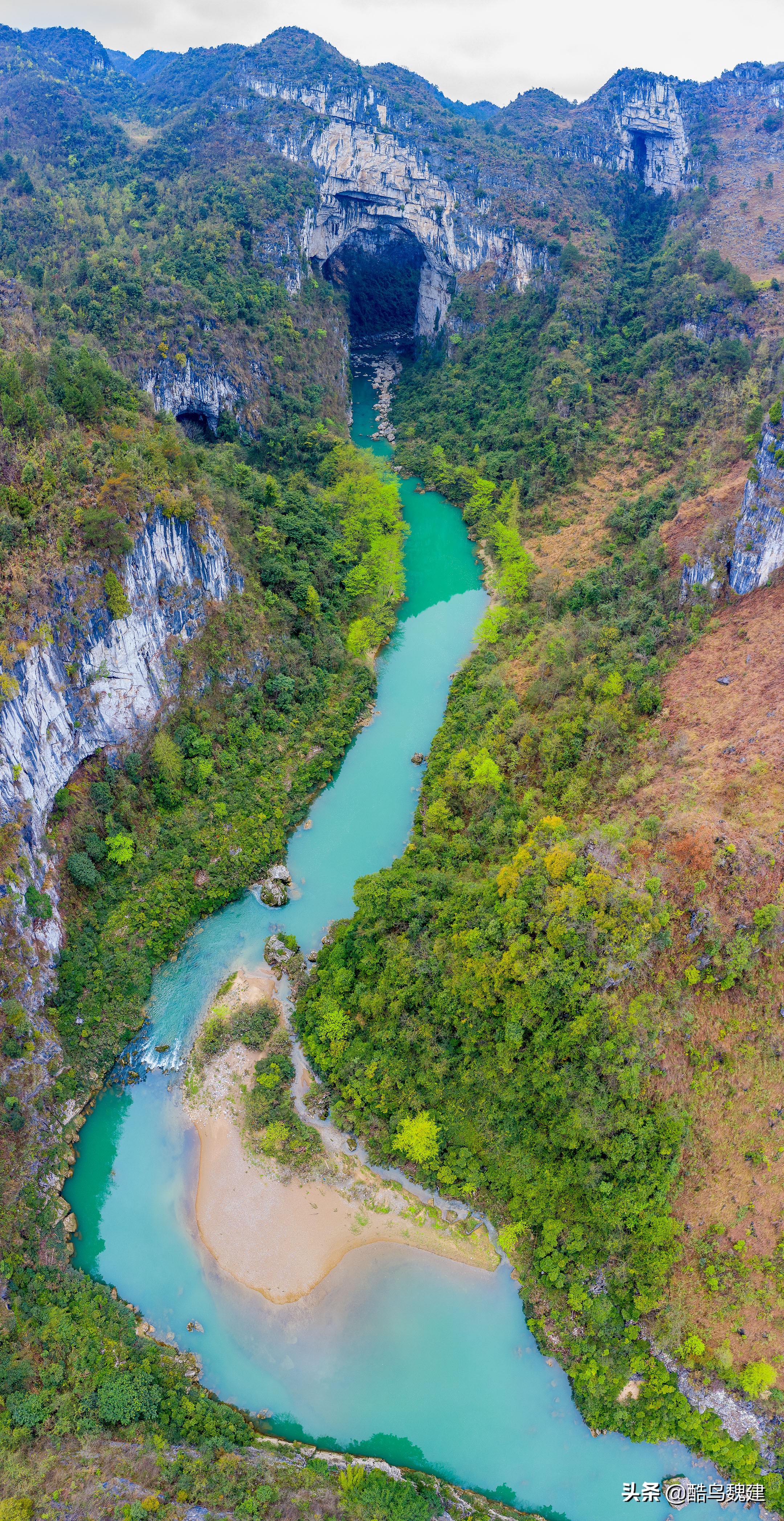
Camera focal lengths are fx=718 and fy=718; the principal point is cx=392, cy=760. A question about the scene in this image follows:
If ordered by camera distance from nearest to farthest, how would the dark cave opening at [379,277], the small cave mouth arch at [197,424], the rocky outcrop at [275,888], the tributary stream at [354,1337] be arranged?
1. the tributary stream at [354,1337]
2. the rocky outcrop at [275,888]
3. the small cave mouth arch at [197,424]
4. the dark cave opening at [379,277]

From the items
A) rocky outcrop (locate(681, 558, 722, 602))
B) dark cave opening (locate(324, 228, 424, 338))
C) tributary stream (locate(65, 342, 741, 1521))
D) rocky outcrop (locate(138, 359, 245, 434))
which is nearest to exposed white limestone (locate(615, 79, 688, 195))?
dark cave opening (locate(324, 228, 424, 338))

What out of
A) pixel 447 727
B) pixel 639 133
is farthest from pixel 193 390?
pixel 639 133

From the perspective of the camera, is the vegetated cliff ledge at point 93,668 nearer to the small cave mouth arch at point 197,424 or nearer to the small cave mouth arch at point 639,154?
the small cave mouth arch at point 197,424

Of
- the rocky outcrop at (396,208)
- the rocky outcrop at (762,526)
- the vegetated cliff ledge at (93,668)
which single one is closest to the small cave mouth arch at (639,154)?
the rocky outcrop at (396,208)

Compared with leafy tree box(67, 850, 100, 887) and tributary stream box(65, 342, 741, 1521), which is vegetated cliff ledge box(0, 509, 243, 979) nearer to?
leafy tree box(67, 850, 100, 887)

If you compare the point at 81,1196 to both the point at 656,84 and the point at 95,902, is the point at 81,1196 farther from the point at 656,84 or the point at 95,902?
the point at 656,84
